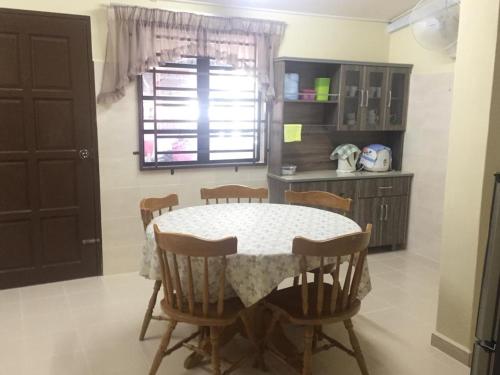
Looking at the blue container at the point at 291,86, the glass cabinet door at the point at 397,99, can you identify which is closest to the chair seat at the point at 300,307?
the blue container at the point at 291,86

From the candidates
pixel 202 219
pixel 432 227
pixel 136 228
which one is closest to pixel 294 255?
pixel 202 219

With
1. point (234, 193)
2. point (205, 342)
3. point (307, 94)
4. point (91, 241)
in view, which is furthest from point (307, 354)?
point (307, 94)

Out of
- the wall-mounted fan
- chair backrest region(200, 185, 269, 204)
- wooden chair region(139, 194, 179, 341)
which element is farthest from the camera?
the wall-mounted fan

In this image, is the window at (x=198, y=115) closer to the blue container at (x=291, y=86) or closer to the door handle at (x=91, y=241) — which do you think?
the blue container at (x=291, y=86)

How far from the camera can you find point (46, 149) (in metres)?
3.52

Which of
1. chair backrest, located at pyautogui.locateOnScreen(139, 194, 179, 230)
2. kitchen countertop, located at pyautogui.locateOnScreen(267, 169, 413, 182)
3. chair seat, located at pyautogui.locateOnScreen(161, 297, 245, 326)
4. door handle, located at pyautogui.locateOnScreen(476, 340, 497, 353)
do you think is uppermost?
kitchen countertop, located at pyautogui.locateOnScreen(267, 169, 413, 182)

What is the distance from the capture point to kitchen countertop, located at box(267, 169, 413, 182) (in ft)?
13.3

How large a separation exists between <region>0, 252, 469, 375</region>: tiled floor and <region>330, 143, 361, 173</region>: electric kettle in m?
1.12

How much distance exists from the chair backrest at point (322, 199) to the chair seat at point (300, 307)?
72 cm

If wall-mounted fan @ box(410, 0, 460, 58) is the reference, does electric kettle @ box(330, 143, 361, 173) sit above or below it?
below

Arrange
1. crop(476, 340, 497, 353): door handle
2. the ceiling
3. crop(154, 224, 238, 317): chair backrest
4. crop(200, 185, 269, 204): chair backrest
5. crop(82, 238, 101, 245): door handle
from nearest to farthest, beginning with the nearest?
crop(476, 340, 497, 353): door handle, crop(154, 224, 238, 317): chair backrest, crop(200, 185, 269, 204): chair backrest, crop(82, 238, 101, 245): door handle, the ceiling

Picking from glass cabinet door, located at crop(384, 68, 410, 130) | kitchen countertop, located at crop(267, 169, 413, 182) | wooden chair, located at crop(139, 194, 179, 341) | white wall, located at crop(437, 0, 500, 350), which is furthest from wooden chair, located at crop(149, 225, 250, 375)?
glass cabinet door, located at crop(384, 68, 410, 130)

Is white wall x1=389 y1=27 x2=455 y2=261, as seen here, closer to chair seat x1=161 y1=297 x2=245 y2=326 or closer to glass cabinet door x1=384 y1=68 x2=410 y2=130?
glass cabinet door x1=384 y1=68 x2=410 y2=130

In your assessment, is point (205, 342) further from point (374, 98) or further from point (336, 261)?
point (374, 98)
